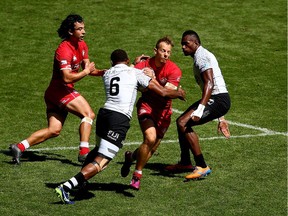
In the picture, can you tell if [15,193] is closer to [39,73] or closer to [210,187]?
[210,187]

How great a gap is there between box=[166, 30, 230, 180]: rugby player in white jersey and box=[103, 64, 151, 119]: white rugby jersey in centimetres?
131

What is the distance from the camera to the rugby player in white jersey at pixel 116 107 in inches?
510

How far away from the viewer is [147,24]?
25.2 m

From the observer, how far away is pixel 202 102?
14078 millimetres

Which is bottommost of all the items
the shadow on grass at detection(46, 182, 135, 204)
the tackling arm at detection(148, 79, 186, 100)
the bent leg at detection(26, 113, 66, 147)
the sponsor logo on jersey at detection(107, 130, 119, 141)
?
the shadow on grass at detection(46, 182, 135, 204)

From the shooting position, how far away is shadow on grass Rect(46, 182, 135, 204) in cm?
1332

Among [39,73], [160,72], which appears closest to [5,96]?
[39,73]

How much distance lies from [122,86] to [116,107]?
0.34 metres

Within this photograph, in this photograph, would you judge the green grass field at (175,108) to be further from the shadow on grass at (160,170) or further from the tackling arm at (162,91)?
the tackling arm at (162,91)

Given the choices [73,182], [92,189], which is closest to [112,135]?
[73,182]

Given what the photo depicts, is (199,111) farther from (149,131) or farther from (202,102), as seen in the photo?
(149,131)

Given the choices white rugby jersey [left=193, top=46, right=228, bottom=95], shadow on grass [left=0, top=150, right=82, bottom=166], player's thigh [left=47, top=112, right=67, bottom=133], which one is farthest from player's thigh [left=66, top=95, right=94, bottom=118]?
white rugby jersey [left=193, top=46, right=228, bottom=95]

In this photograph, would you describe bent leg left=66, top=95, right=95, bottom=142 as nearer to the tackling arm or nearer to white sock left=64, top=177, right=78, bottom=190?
the tackling arm

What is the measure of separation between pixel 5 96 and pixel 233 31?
26.6ft
